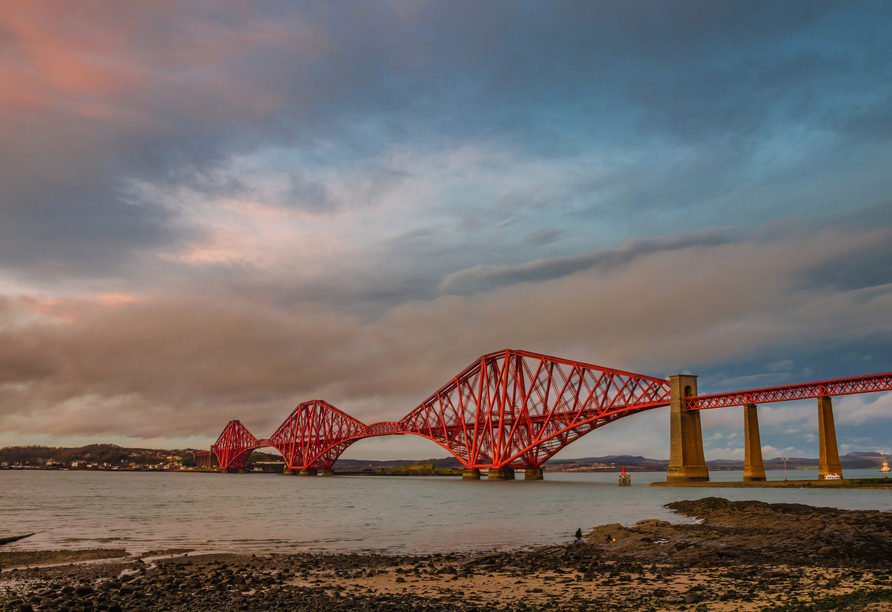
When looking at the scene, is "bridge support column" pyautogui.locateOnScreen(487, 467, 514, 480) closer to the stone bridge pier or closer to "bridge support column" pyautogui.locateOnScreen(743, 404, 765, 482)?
the stone bridge pier

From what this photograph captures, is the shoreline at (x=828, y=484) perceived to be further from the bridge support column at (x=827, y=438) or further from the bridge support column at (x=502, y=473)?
the bridge support column at (x=502, y=473)

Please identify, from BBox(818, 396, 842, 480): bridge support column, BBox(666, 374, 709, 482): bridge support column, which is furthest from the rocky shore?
BBox(666, 374, 709, 482): bridge support column

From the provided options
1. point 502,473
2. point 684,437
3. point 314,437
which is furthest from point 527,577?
point 314,437

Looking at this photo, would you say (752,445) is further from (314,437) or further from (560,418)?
(314,437)

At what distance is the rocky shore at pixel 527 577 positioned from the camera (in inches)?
474

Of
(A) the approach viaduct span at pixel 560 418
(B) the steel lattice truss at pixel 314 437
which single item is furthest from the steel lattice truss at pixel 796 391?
(B) the steel lattice truss at pixel 314 437

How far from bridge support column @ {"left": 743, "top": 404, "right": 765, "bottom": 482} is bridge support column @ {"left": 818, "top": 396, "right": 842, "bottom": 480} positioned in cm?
764

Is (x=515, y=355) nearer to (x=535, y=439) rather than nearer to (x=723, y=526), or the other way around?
(x=535, y=439)

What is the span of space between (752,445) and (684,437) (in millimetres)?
7325

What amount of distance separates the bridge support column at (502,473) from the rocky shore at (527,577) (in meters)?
81.3

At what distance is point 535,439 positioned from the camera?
97438 millimetres

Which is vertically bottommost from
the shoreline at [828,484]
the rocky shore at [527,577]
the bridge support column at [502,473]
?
the bridge support column at [502,473]

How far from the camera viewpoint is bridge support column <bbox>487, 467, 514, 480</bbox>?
101250 millimetres

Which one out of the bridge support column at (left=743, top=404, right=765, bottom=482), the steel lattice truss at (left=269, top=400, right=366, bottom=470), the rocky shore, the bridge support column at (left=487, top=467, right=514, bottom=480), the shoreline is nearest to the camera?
the rocky shore
